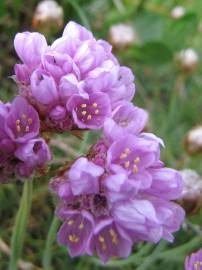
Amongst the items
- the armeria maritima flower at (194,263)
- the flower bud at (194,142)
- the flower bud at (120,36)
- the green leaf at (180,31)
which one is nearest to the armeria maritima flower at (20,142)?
the armeria maritima flower at (194,263)

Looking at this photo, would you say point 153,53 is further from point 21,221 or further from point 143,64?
point 21,221

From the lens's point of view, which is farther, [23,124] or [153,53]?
[153,53]

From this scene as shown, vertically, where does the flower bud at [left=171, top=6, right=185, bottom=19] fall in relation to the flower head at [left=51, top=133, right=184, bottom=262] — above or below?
below

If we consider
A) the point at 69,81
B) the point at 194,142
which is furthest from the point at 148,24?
the point at 69,81

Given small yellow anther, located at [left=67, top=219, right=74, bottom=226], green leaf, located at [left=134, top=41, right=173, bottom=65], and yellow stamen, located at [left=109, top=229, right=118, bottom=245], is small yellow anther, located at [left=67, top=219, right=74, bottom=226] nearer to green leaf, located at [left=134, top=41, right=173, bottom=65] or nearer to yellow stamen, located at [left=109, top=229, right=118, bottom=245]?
yellow stamen, located at [left=109, top=229, right=118, bottom=245]

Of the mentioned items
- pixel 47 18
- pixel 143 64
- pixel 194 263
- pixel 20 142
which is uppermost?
pixel 20 142

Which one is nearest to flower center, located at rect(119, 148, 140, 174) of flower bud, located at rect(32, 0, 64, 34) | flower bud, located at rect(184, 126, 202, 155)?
flower bud, located at rect(184, 126, 202, 155)
